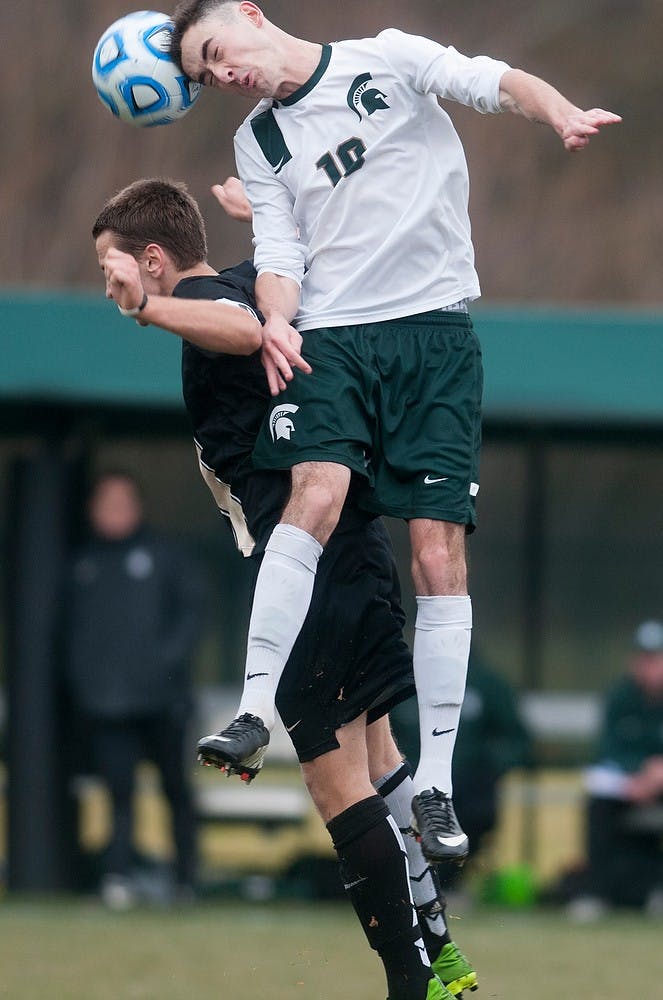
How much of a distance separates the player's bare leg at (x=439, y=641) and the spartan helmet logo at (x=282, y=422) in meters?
0.42

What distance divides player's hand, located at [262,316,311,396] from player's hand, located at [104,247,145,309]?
0.35 meters

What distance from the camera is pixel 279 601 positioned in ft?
16.5

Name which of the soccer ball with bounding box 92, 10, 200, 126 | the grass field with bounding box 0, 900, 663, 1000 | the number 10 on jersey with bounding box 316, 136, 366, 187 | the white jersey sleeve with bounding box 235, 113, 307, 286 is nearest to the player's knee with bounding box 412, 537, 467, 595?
the white jersey sleeve with bounding box 235, 113, 307, 286

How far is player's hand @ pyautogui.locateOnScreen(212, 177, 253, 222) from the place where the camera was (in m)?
5.70

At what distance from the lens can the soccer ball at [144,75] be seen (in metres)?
5.30

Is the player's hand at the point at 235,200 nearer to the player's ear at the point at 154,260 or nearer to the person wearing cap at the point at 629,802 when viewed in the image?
the player's ear at the point at 154,260

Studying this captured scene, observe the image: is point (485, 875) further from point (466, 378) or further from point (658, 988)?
point (466, 378)

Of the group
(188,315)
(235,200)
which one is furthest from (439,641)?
(235,200)

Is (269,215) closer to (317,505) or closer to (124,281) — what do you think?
(124,281)

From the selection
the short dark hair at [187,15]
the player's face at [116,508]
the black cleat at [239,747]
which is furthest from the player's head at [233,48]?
the player's face at [116,508]

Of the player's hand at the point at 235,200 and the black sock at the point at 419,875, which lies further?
the player's hand at the point at 235,200

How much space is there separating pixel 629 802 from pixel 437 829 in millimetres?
5612

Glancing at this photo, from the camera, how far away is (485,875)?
10852mm

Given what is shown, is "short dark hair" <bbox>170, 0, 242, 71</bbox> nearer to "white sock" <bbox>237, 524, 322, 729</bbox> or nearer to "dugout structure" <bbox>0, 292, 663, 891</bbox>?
"white sock" <bbox>237, 524, 322, 729</bbox>
